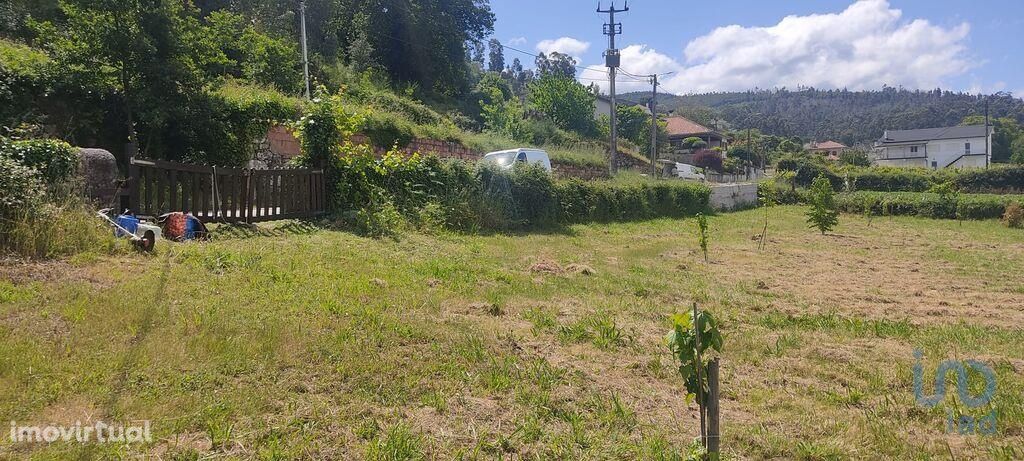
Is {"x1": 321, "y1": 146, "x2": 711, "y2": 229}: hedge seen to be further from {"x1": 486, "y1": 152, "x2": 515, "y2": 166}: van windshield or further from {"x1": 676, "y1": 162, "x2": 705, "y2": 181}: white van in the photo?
{"x1": 676, "y1": 162, "x2": 705, "y2": 181}: white van

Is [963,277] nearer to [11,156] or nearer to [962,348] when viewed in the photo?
[962,348]

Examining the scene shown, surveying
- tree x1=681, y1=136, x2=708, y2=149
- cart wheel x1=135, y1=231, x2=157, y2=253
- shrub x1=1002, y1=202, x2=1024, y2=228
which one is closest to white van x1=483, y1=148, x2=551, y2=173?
cart wheel x1=135, y1=231, x2=157, y2=253

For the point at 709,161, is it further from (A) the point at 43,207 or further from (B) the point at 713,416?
(B) the point at 713,416

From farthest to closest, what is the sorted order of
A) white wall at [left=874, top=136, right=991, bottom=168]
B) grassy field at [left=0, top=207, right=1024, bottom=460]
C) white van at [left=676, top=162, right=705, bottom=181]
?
white wall at [left=874, top=136, right=991, bottom=168]
white van at [left=676, top=162, right=705, bottom=181]
grassy field at [left=0, top=207, right=1024, bottom=460]

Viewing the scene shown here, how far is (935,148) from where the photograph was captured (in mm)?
70938

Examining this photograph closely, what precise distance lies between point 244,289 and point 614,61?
2197 cm

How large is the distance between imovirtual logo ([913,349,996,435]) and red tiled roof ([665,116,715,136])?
2085 inches

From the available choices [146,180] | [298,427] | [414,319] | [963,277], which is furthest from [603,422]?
[963,277]

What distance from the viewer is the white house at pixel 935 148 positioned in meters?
67.1

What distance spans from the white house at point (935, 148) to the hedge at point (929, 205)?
49009 millimetres

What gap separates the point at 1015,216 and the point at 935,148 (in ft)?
202

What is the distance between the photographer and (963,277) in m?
8.66

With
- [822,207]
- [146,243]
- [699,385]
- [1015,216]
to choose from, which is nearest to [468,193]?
[146,243]

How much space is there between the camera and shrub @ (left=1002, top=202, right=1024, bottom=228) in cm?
2145
